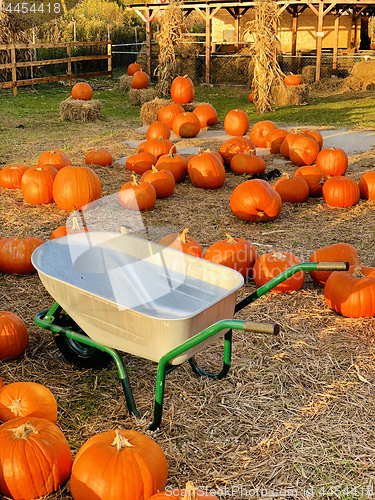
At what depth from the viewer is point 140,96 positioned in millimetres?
13695

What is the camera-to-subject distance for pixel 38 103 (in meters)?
13.9

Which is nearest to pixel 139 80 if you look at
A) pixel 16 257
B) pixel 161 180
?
pixel 161 180

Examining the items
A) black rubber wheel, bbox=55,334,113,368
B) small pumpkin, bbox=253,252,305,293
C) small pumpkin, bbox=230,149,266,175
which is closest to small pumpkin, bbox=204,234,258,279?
small pumpkin, bbox=253,252,305,293

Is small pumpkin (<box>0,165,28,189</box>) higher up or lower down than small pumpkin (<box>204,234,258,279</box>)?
higher up

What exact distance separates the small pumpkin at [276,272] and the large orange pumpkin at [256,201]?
1.20 metres

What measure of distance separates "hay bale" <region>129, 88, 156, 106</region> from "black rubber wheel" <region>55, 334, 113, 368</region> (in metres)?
11.5

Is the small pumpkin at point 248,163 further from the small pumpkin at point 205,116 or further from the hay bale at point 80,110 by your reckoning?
the hay bale at point 80,110

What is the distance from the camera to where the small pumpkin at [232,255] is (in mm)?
4137

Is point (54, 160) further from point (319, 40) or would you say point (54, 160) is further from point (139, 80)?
point (319, 40)

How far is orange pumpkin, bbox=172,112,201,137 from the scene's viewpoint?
9.22 metres

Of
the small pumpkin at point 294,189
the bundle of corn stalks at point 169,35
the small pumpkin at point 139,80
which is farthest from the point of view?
the small pumpkin at point 139,80

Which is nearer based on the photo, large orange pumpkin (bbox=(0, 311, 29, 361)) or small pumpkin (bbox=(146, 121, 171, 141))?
large orange pumpkin (bbox=(0, 311, 29, 361))

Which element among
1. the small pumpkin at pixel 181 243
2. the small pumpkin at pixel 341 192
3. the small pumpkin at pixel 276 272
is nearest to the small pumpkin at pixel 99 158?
the small pumpkin at pixel 341 192

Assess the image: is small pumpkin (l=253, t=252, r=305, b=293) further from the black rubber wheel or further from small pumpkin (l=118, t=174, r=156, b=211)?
small pumpkin (l=118, t=174, r=156, b=211)
